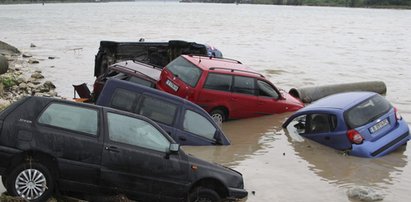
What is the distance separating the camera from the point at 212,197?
23.2ft

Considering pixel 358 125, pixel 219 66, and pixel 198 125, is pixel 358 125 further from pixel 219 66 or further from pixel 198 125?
pixel 219 66

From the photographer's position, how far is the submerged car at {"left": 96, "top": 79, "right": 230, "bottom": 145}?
994 cm

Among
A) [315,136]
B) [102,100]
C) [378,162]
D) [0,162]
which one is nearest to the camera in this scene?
[0,162]

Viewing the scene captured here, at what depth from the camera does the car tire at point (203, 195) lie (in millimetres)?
6988

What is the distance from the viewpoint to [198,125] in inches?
410

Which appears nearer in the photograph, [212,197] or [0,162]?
[0,162]

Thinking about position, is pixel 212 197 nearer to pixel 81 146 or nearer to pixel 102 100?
pixel 81 146

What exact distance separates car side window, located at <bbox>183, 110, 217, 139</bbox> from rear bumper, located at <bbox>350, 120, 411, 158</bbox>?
3.30 metres

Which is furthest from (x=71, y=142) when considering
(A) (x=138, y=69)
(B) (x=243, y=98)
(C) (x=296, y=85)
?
(C) (x=296, y=85)

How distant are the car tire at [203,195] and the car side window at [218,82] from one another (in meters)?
6.40

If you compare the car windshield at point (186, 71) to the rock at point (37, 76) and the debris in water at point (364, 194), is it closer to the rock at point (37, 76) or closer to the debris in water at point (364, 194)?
the debris in water at point (364, 194)

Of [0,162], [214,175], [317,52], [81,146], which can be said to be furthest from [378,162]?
[317,52]

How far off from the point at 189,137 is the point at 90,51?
1069 inches

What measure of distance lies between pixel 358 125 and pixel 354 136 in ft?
0.86
